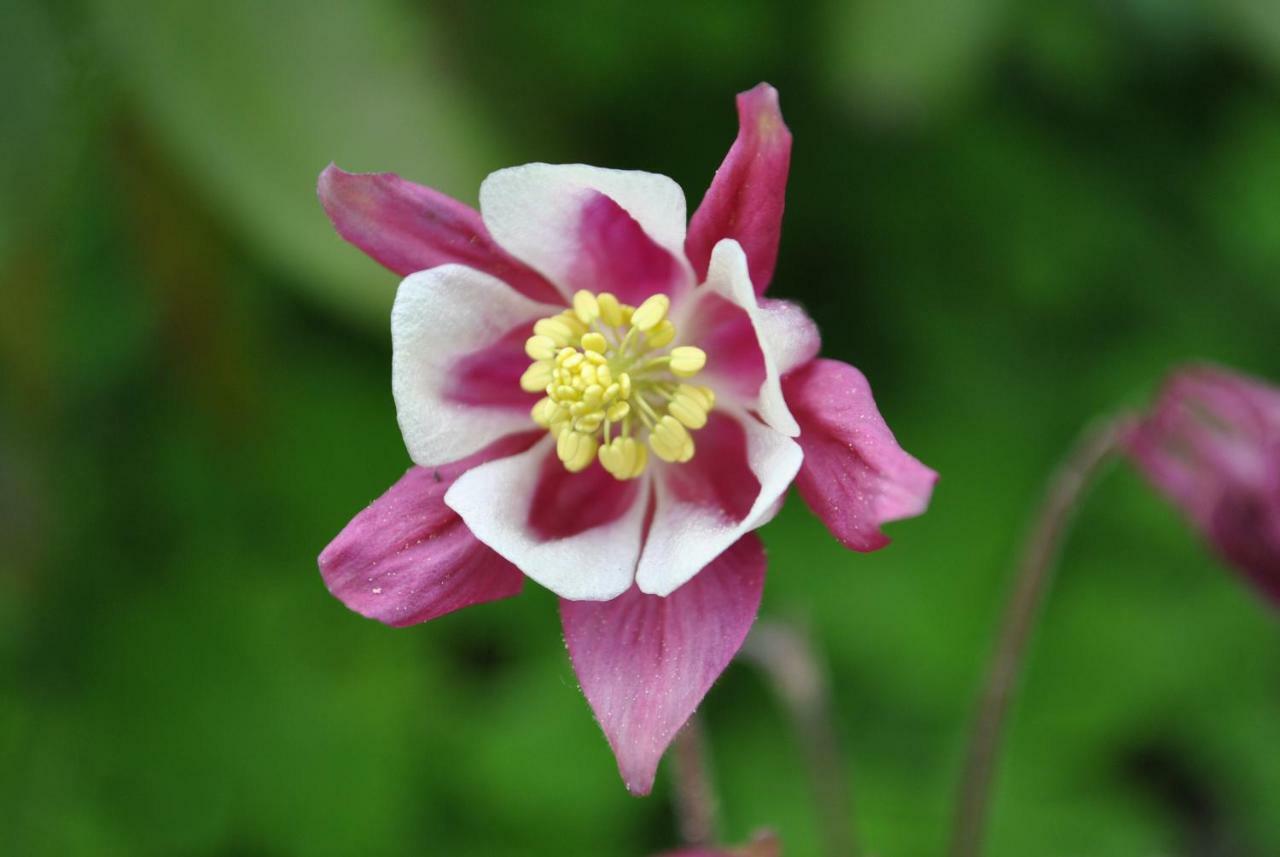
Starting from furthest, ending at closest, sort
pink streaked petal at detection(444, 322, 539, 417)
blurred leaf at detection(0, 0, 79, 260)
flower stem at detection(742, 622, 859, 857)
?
blurred leaf at detection(0, 0, 79, 260), flower stem at detection(742, 622, 859, 857), pink streaked petal at detection(444, 322, 539, 417)

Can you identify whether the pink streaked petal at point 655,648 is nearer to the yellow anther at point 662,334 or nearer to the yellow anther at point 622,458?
the yellow anther at point 622,458

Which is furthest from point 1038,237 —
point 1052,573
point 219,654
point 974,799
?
point 219,654

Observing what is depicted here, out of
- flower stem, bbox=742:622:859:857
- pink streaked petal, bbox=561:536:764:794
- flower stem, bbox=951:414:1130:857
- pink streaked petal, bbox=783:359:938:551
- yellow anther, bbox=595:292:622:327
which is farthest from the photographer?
flower stem, bbox=742:622:859:857

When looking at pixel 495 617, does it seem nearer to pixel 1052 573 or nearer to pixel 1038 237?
pixel 1052 573

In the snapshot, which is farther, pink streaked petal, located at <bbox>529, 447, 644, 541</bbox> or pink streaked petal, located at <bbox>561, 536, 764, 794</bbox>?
pink streaked petal, located at <bbox>529, 447, 644, 541</bbox>

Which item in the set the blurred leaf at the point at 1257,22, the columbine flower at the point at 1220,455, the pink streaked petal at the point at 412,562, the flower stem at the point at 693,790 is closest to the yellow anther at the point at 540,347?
the pink streaked petal at the point at 412,562

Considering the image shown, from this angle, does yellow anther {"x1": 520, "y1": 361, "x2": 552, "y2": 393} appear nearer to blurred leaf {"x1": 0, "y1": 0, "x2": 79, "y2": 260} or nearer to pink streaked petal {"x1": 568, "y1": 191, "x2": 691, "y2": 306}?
pink streaked petal {"x1": 568, "y1": 191, "x2": 691, "y2": 306}

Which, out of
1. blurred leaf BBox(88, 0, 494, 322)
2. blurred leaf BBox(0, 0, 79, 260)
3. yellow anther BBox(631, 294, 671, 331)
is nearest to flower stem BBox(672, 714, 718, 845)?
yellow anther BBox(631, 294, 671, 331)

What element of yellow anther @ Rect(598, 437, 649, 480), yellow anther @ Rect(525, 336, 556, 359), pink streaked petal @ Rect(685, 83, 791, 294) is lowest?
yellow anther @ Rect(598, 437, 649, 480)
